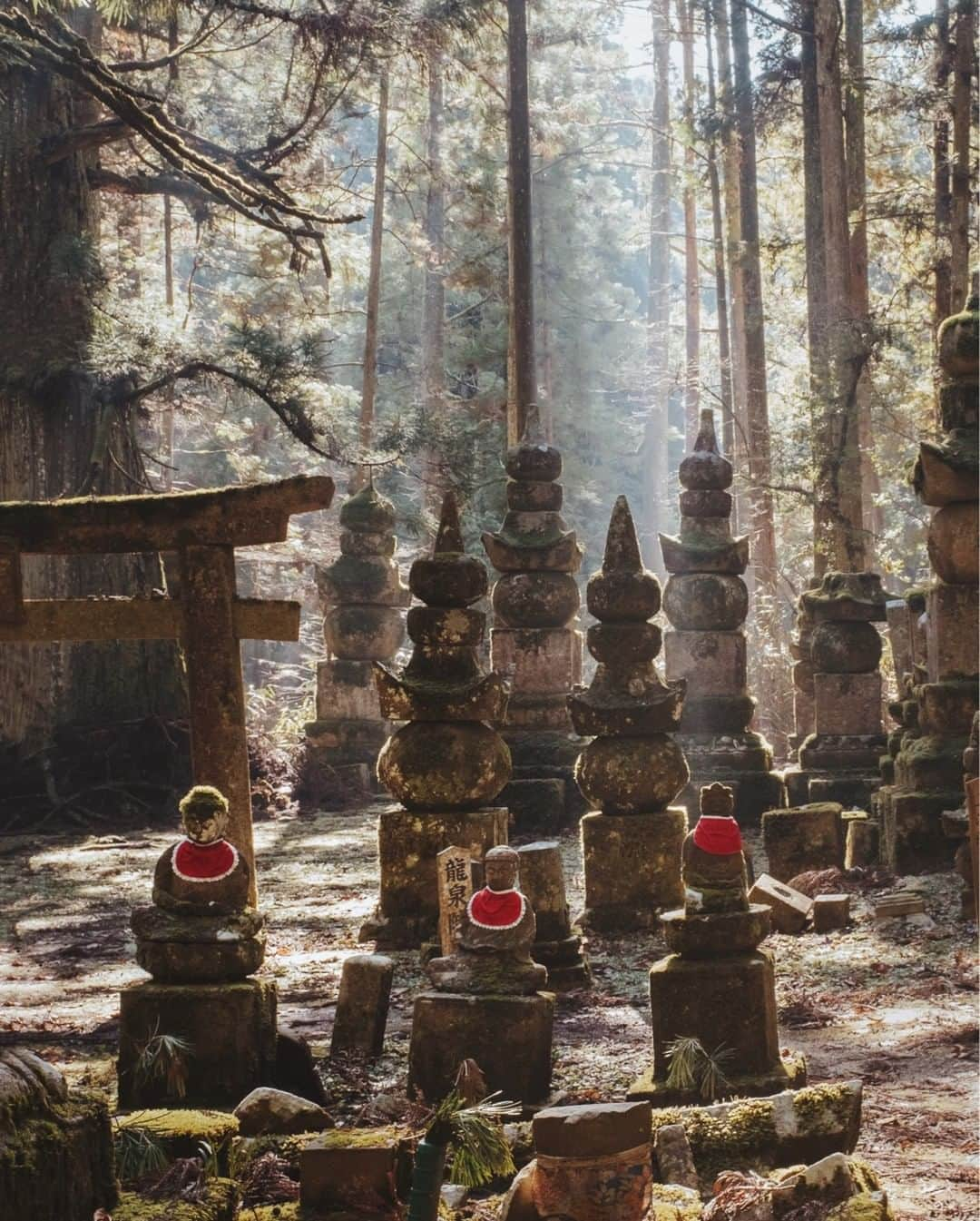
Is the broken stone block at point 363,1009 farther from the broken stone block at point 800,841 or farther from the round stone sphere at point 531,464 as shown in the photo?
the round stone sphere at point 531,464

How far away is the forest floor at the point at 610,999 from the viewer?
18.6ft

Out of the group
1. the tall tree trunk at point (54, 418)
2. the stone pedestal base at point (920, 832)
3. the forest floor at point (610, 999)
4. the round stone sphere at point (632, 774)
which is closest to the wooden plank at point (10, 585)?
the forest floor at point (610, 999)

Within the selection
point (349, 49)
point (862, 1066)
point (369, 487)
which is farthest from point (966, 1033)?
point (369, 487)

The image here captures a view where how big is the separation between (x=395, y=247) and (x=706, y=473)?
78.6 ft

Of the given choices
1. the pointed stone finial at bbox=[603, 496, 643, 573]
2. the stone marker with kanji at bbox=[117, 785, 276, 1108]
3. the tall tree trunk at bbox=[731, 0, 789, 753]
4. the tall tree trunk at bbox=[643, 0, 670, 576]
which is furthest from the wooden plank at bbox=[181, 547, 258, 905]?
the tall tree trunk at bbox=[643, 0, 670, 576]

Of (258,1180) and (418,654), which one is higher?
(418,654)

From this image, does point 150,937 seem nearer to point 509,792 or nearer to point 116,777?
point 509,792

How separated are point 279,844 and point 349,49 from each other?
23.2 ft

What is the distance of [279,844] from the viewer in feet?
46.9

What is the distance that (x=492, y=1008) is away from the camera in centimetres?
598

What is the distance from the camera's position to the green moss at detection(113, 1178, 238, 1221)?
12.6 feet

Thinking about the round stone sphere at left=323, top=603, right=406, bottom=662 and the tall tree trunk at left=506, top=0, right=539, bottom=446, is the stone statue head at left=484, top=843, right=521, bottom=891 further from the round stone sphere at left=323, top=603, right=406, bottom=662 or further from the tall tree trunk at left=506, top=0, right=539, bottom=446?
the tall tree trunk at left=506, top=0, right=539, bottom=446

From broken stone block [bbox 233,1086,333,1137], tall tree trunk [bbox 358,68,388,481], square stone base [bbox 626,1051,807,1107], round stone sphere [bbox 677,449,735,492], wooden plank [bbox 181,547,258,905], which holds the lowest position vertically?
square stone base [bbox 626,1051,807,1107]

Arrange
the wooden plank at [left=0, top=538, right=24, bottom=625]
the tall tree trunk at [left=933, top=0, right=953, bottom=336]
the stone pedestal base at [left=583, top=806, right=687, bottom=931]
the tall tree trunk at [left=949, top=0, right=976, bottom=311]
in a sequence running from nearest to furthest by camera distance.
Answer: the wooden plank at [left=0, top=538, right=24, bottom=625], the stone pedestal base at [left=583, top=806, right=687, bottom=931], the tall tree trunk at [left=949, top=0, right=976, bottom=311], the tall tree trunk at [left=933, top=0, right=953, bottom=336]
